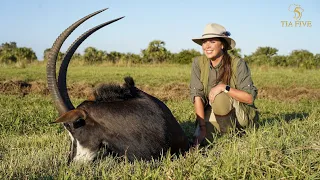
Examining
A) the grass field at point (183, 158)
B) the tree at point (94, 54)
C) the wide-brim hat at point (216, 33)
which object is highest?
the tree at point (94, 54)

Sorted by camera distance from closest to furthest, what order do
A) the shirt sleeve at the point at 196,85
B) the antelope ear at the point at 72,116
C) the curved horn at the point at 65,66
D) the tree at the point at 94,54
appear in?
the antelope ear at the point at 72,116, the curved horn at the point at 65,66, the shirt sleeve at the point at 196,85, the tree at the point at 94,54

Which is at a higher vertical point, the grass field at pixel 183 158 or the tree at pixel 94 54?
the tree at pixel 94 54

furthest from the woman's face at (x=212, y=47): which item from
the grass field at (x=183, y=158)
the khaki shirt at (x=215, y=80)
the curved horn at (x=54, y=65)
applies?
the curved horn at (x=54, y=65)

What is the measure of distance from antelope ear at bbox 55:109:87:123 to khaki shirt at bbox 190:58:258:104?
1.74m

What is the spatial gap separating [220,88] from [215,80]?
1.31ft

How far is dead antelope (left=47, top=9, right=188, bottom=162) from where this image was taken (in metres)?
3.50

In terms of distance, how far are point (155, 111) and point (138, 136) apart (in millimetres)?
326

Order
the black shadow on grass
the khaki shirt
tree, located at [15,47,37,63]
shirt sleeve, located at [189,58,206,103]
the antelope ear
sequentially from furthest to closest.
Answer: tree, located at [15,47,37,63], the black shadow on grass, shirt sleeve, located at [189,58,206,103], the khaki shirt, the antelope ear

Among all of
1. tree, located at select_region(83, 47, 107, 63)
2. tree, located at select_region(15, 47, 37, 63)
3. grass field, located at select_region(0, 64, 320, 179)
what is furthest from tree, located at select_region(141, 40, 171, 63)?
grass field, located at select_region(0, 64, 320, 179)

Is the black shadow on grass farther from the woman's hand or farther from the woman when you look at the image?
the woman's hand

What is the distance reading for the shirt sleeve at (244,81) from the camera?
454 cm

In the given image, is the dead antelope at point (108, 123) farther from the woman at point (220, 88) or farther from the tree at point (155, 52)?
the tree at point (155, 52)

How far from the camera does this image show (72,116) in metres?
3.37

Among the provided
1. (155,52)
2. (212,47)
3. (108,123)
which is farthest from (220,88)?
(155,52)
